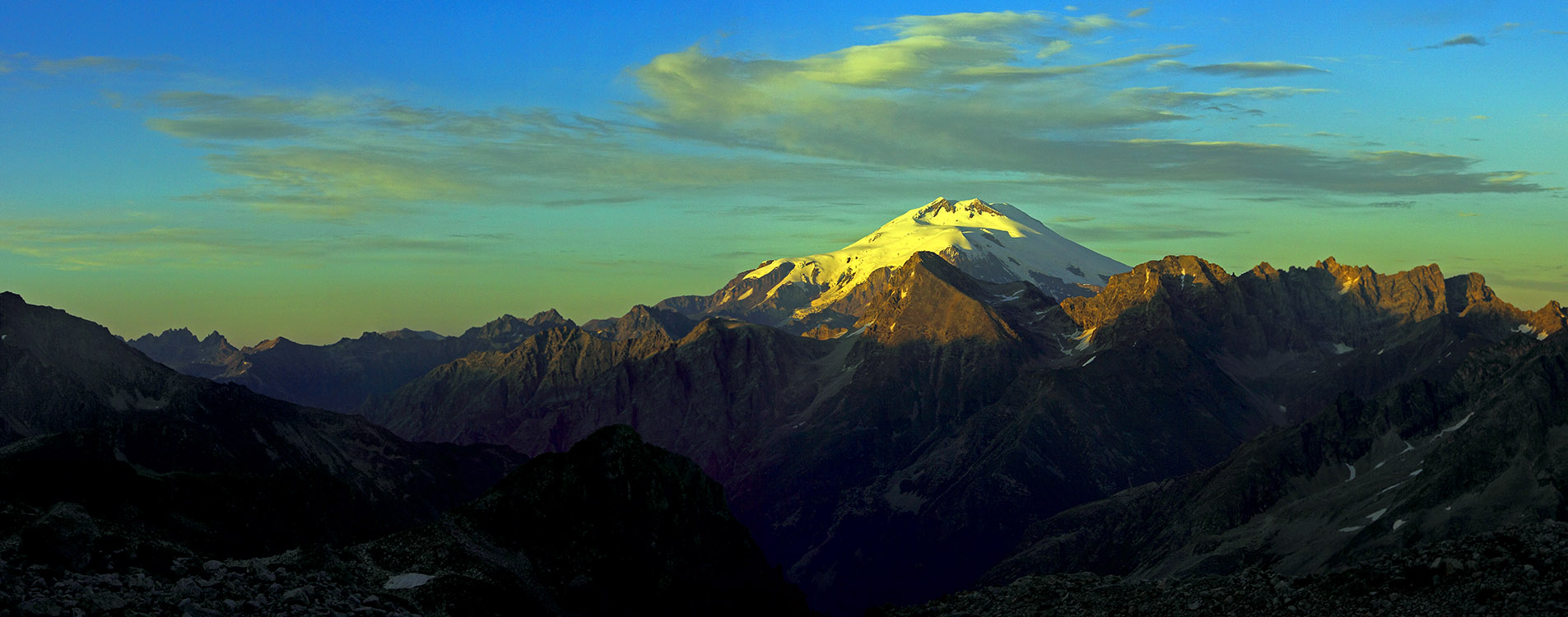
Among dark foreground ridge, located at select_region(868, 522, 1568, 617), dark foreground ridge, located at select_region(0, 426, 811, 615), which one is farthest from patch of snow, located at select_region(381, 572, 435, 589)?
dark foreground ridge, located at select_region(868, 522, 1568, 617)

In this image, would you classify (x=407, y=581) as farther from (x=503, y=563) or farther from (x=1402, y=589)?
(x=1402, y=589)

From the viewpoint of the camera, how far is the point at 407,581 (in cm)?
12419

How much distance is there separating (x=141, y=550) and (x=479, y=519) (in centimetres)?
4166

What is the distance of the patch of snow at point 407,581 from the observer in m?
122

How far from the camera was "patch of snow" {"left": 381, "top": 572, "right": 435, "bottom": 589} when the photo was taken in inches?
4791

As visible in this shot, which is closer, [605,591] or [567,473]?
[605,591]

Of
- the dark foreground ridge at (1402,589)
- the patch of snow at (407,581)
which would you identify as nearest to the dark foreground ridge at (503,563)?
the patch of snow at (407,581)

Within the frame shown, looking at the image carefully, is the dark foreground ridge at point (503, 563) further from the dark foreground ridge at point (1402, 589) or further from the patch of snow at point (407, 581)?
the dark foreground ridge at point (1402, 589)

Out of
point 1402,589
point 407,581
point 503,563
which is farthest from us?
point 503,563

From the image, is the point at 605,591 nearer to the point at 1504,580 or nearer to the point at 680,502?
the point at 680,502

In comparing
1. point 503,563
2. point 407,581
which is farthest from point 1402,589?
point 503,563

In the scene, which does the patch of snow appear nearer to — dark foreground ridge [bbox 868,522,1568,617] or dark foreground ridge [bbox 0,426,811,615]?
dark foreground ridge [bbox 0,426,811,615]

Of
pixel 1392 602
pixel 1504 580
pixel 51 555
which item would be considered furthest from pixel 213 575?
pixel 1504 580

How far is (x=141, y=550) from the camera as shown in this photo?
117 metres
